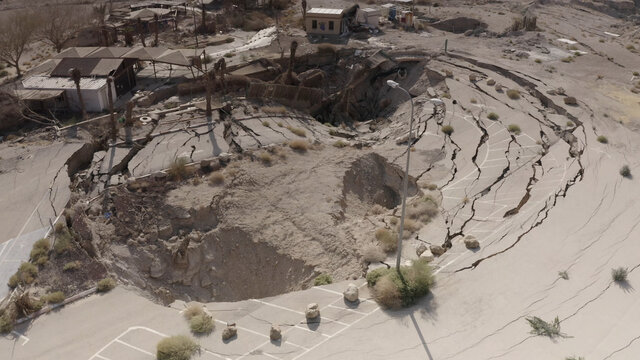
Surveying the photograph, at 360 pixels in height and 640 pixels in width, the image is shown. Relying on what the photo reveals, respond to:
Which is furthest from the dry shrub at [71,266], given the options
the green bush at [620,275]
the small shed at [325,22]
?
the small shed at [325,22]

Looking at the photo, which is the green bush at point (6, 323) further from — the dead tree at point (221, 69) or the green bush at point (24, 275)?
the dead tree at point (221, 69)

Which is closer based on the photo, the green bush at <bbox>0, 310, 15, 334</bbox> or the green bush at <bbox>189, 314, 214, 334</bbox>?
the green bush at <bbox>0, 310, 15, 334</bbox>

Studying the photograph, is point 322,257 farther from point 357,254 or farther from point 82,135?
point 82,135

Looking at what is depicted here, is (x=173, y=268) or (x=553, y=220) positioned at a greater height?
(x=553, y=220)

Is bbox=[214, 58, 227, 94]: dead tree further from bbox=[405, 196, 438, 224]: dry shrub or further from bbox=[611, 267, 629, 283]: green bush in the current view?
bbox=[611, 267, 629, 283]: green bush

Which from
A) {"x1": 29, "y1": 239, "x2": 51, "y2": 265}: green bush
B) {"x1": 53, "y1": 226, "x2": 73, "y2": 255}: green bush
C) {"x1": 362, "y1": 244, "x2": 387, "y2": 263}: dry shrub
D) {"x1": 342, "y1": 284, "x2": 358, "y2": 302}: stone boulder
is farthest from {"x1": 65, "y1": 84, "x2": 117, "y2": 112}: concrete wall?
{"x1": 342, "y1": 284, "x2": 358, "y2": 302}: stone boulder

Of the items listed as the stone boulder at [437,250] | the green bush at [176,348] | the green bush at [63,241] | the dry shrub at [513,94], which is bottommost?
the stone boulder at [437,250]

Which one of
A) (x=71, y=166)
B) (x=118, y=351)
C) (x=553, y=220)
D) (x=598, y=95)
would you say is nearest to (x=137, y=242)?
(x=118, y=351)
